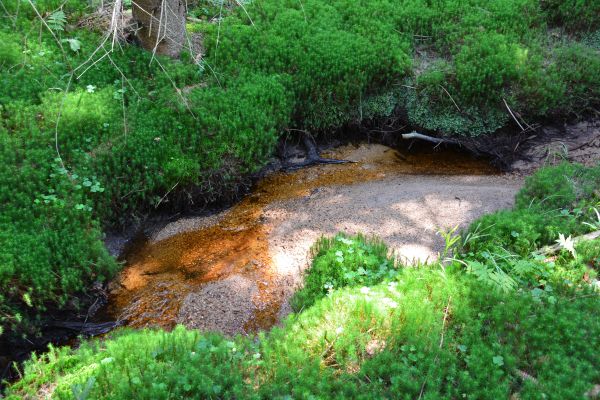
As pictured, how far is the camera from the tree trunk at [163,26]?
780cm

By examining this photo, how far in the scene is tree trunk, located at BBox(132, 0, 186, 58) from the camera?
7.80 meters

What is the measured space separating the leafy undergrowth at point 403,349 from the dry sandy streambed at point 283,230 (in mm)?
998

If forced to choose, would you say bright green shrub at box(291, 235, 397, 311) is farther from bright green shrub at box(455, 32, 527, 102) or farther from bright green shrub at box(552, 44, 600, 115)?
bright green shrub at box(552, 44, 600, 115)

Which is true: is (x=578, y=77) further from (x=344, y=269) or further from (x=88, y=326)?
(x=88, y=326)

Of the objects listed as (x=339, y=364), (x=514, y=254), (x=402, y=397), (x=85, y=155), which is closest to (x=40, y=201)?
(x=85, y=155)

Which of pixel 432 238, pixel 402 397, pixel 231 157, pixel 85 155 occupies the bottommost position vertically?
pixel 432 238

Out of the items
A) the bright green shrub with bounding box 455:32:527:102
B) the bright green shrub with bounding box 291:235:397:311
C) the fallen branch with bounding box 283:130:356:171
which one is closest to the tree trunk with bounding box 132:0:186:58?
the fallen branch with bounding box 283:130:356:171

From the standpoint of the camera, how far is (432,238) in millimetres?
6875

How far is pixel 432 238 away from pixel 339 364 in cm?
319

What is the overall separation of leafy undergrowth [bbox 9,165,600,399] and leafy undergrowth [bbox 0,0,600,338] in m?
1.84

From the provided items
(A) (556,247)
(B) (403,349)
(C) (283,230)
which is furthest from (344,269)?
(A) (556,247)

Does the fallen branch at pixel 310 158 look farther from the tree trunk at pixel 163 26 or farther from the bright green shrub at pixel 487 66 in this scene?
the tree trunk at pixel 163 26

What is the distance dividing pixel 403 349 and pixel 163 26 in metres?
6.32

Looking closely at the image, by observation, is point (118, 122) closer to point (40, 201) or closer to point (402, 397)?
point (40, 201)
